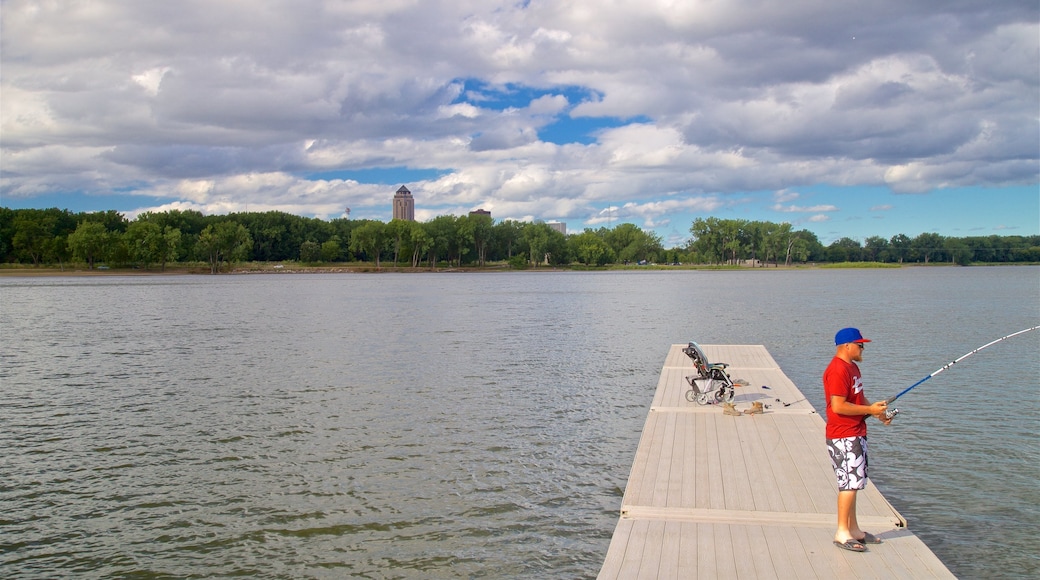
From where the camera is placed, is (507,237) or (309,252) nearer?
(309,252)

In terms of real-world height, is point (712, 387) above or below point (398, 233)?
below

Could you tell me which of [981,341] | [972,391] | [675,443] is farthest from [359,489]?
[981,341]

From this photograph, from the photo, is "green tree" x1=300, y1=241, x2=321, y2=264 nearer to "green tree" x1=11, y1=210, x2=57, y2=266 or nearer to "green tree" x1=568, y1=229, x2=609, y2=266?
"green tree" x1=11, y1=210, x2=57, y2=266

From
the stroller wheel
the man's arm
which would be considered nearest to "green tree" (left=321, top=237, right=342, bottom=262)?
the stroller wheel

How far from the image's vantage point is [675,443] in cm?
1088

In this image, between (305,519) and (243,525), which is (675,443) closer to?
(305,519)

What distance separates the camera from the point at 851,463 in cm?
688

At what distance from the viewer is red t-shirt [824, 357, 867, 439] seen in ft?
22.1

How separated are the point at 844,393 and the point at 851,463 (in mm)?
672

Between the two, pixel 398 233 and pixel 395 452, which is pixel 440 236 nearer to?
pixel 398 233

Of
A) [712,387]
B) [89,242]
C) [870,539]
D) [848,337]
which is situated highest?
[89,242]

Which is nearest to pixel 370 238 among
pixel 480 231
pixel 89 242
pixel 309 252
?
pixel 309 252

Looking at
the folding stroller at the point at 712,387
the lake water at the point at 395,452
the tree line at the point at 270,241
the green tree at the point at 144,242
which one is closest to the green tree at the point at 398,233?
the tree line at the point at 270,241

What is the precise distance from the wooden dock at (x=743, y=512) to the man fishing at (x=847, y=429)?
24cm
